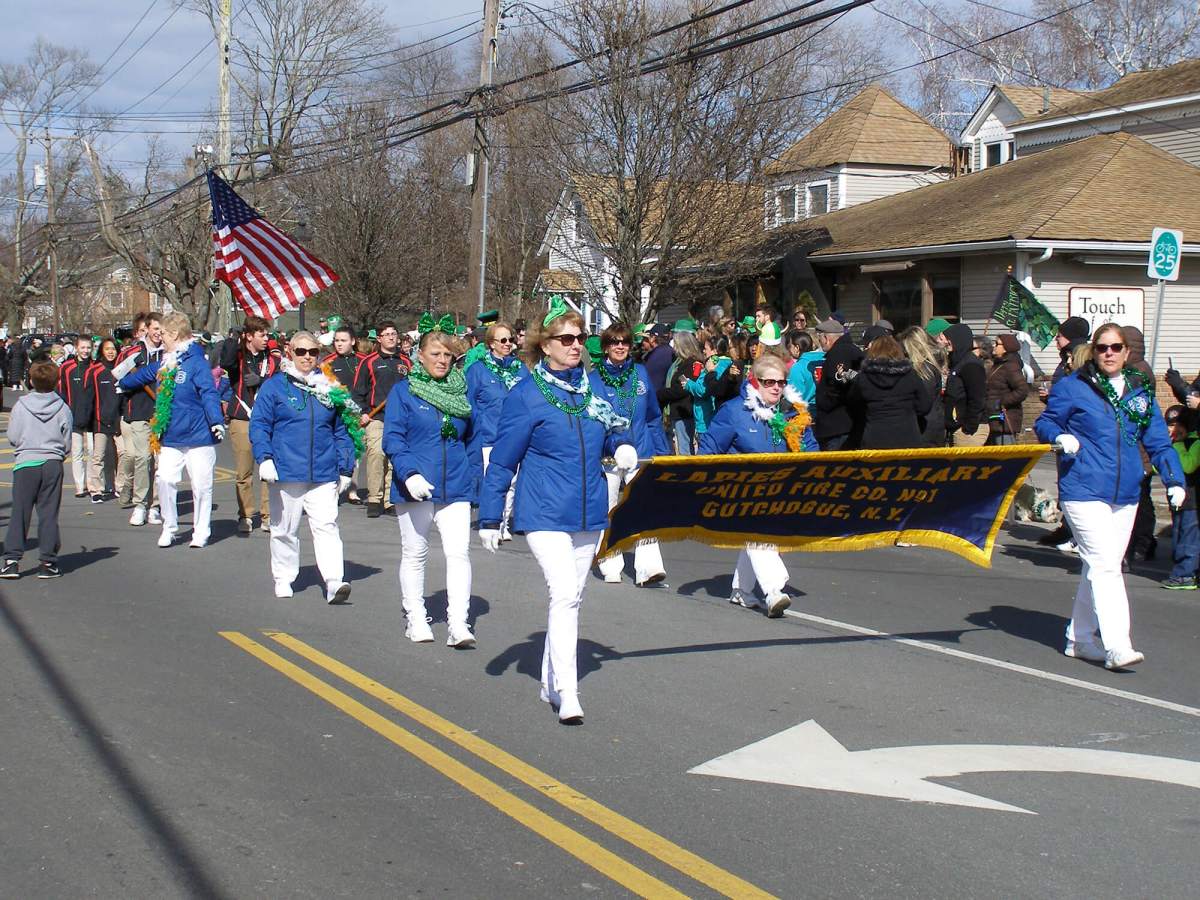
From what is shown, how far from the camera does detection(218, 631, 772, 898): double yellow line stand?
4.68 metres

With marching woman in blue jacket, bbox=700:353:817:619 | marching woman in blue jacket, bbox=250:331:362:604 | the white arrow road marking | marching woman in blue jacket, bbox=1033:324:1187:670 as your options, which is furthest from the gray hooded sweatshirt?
marching woman in blue jacket, bbox=1033:324:1187:670

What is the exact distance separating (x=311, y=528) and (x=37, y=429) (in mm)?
2393

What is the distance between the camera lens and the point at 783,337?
47.7 feet

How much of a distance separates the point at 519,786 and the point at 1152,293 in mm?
21099

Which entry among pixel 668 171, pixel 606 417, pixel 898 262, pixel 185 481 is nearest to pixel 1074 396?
pixel 606 417

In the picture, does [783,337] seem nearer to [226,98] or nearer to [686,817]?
[686,817]

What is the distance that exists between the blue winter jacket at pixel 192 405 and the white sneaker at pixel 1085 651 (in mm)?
7264

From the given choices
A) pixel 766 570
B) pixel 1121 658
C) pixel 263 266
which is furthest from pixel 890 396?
pixel 263 266

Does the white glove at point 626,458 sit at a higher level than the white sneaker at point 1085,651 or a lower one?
higher

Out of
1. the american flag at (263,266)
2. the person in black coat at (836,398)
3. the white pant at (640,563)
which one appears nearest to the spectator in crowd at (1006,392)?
the person in black coat at (836,398)

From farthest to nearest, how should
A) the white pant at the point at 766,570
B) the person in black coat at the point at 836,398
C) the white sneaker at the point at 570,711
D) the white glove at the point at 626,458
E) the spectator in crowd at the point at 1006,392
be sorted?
the spectator in crowd at the point at 1006,392 < the person in black coat at the point at 836,398 < the white pant at the point at 766,570 < the white glove at the point at 626,458 < the white sneaker at the point at 570,711

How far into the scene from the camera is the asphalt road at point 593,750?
4762mm

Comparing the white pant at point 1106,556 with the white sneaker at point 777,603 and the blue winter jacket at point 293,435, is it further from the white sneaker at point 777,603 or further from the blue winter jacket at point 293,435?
the blue winter jacket at point 293,435

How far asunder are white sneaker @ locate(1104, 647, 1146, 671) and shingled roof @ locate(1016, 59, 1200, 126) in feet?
83.0
